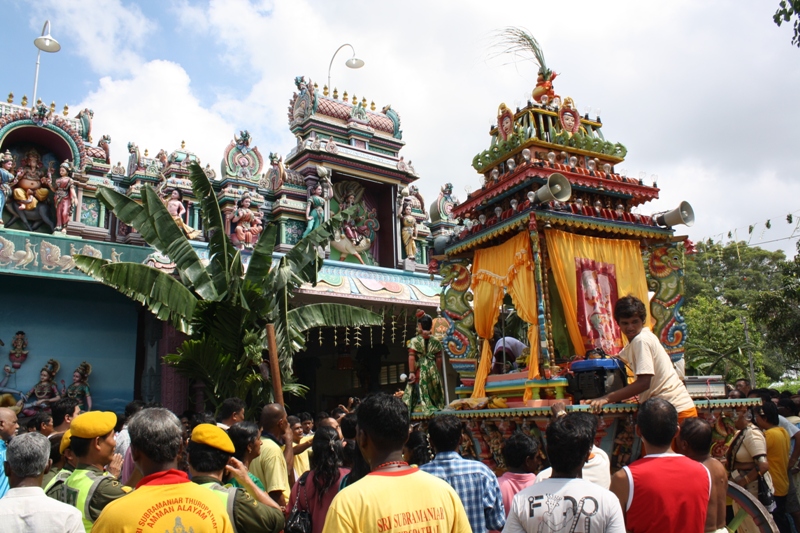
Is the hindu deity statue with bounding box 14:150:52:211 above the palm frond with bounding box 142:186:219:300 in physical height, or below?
above

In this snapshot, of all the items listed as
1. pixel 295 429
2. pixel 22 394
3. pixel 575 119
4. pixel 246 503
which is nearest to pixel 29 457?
pixel 246 503

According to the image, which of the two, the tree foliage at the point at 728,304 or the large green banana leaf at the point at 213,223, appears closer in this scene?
the large green banana leaf at the point at 213,223

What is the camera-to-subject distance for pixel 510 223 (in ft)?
27.5

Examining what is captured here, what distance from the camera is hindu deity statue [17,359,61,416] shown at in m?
12.3

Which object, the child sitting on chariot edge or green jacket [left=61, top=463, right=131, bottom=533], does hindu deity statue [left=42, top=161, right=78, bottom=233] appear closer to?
green jacket [left=61, top=463, right=131, bottom=533]

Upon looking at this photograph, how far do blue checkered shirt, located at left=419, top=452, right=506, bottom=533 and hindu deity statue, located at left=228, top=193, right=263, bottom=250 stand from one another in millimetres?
12007

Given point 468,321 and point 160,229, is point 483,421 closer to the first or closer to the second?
point 468,321

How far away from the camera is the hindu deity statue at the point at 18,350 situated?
12.5 metres

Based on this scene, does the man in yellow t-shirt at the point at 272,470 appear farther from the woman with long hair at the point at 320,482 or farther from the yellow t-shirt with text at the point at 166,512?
the yellow t-shirt with text at the point at 166,512

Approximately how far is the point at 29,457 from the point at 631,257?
7.62 m

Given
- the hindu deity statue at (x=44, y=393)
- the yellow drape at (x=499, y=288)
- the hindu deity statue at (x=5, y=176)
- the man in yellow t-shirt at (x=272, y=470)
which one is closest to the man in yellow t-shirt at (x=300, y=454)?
the man in yellow t-shirt at (x=272, y=470)

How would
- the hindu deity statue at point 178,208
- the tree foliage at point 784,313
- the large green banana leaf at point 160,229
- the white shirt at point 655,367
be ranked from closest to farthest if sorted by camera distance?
the white shirt at point 655,367, the large green banana leaf at point 160,229, the hindu deity statue at point 178,208, the tree foliage at point 784,313

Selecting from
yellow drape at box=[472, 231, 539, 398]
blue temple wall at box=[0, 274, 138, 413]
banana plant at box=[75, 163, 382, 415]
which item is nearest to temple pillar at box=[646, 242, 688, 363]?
yellow drape at box=[472, 231, 539, 398]

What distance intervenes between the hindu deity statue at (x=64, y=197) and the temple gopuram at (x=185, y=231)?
0.09 feet
